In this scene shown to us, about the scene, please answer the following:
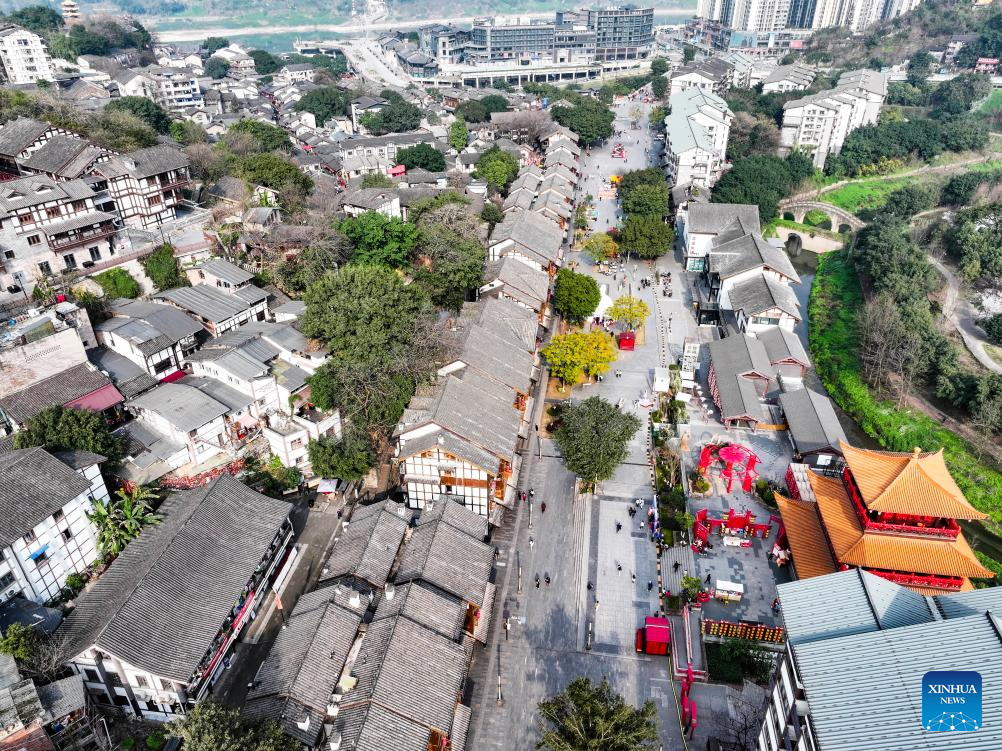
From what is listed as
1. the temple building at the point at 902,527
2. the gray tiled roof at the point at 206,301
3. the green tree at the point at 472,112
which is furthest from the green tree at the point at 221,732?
the green tree at the point at 472,112

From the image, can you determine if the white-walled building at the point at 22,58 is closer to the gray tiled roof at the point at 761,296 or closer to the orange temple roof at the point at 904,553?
the gray tiled roof at the point at 761,296

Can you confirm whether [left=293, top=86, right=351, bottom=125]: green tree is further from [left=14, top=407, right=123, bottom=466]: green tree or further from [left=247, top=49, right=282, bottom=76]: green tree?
[left=14, top=407, right=123, bottom=466]: green tree

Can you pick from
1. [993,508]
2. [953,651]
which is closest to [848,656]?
[953,651]

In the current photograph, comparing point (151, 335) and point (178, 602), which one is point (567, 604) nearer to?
point (178, 602)

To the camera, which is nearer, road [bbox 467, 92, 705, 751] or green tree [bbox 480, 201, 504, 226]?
road [bbox 467, 92, 705, 751]

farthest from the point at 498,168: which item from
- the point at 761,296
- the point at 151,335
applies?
the point at 151,335

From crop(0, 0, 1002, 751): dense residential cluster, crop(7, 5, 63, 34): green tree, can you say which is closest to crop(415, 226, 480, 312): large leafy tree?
crop(0, 0, 1002, 751): dense residential cluster
